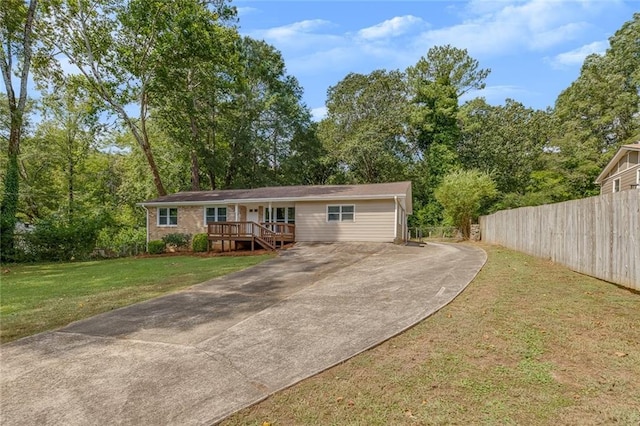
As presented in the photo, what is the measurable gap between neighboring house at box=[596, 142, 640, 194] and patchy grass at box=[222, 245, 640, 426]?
1572 centimetres

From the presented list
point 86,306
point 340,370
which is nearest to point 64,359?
point 86,306

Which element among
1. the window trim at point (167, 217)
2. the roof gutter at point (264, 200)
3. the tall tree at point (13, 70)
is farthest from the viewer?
the window trim at point (167, 217)

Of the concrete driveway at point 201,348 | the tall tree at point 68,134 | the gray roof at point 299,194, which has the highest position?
the tall tree at point 68,134

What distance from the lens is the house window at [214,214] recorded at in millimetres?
19688

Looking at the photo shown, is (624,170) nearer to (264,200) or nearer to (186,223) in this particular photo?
(264,200)

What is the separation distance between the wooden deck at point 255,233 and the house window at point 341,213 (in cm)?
202

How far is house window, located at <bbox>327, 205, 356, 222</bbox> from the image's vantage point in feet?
57.6

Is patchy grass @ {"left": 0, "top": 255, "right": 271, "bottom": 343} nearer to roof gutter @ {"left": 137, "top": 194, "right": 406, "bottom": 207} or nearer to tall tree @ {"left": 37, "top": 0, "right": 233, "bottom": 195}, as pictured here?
roof gutter @ {"left": 137, "top": 194, "right": 406, "bottom": 207}

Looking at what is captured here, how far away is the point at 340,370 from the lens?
3869 mm

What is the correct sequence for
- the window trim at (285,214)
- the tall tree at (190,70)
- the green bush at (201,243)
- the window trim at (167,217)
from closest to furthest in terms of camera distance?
the green bush at (201,243)
the window trim at (285,214)
the window trim at (167,217)
the tall tree at (190,70)

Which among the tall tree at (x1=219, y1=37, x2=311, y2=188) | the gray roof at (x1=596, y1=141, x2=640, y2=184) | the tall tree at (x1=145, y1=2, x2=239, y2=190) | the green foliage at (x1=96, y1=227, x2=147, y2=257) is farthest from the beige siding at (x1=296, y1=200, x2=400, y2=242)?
the tall tree at (x1=219, y1=37, x2=311, y2=188)

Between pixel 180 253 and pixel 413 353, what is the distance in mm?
16305

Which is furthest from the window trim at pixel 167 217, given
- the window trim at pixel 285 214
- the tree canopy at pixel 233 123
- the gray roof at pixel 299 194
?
the window trim at pixel 285 214

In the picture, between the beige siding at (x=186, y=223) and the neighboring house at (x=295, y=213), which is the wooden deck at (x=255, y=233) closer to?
the neighboring house at (x=295, y=213)
